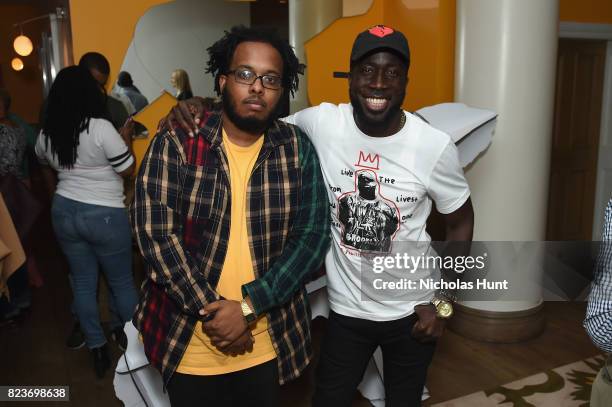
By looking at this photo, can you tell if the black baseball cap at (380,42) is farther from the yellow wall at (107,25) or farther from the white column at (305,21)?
the yellow wall at (107,25)

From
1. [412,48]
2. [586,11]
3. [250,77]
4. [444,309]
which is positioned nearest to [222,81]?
[250,77]

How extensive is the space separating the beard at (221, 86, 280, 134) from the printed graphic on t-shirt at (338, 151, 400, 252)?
320mm

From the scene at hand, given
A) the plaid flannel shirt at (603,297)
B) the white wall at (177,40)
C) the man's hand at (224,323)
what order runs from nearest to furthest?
the plaid flannel shirt at (603,297), the man's hand at (224,323), the white wall at (177,40)

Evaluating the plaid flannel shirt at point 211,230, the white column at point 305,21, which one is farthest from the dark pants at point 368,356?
the white column at point 305,21

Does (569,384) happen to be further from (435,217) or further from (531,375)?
(435,217)

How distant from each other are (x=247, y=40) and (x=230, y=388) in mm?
968

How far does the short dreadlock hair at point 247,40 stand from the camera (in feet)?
4.50

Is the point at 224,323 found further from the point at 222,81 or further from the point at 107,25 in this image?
the point at 107,25

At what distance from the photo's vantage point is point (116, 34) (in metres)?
3.29

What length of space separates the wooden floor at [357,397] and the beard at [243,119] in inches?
65.6

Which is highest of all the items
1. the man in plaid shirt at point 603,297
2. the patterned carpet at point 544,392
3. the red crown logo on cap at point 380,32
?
the red crown logo on cap at point 380,32

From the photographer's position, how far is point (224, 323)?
1295 mm

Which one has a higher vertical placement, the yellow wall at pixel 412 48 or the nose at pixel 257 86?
the yellow wall at pixel 412 48

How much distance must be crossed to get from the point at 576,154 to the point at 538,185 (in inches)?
77.3
